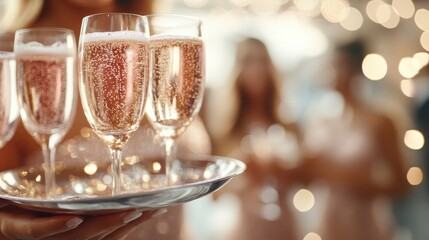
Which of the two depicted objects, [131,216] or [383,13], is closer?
[131,216]

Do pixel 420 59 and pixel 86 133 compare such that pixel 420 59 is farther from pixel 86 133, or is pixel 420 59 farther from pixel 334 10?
pixel 86 133

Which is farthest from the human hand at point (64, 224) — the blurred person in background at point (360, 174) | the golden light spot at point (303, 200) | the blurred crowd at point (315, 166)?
the golden light spot at point (303, 200)

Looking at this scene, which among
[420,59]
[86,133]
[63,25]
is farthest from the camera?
[420,59]

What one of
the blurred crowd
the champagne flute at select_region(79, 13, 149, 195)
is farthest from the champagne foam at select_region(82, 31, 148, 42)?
the blurred crowd

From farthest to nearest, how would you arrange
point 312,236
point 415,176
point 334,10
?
point 334,10 < point 415,176 < point 312,236

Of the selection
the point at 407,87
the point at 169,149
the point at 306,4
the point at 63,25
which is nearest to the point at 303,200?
the point at 407,87

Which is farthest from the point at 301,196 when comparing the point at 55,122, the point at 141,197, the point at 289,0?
the point at 141,197

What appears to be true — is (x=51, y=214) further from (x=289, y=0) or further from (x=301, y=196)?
(x=289, y=0)

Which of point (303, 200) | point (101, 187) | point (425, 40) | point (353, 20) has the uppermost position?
point (353, 20)
